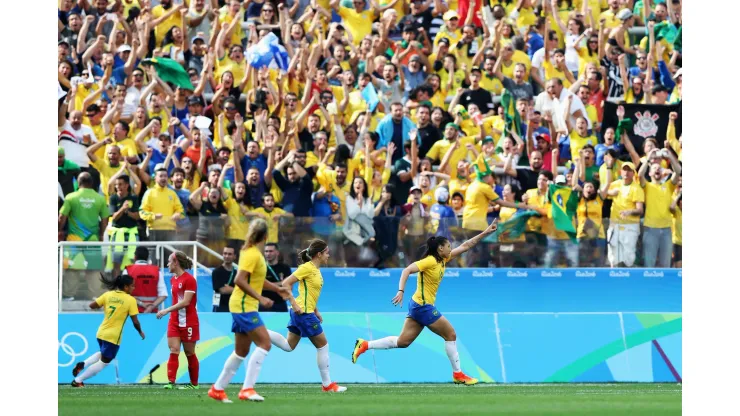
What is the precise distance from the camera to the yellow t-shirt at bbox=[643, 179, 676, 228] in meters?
19.9

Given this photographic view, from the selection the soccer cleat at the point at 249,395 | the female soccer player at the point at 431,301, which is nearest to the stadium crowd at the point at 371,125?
the female soccer player at the point at 431,301

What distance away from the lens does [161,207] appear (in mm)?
19578

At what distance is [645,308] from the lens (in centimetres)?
1997

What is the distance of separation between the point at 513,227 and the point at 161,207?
5.11m

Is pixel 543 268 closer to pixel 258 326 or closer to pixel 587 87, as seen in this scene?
pixel 587 87

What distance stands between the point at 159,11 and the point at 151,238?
6623mm

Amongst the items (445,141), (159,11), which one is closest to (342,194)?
(445,141)

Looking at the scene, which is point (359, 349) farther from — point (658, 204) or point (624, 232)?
point (658, 204)

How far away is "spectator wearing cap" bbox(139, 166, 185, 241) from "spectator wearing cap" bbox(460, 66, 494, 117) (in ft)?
18.2

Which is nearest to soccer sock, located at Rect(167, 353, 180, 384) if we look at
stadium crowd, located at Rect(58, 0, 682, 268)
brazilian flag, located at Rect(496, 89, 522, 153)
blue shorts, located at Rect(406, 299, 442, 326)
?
stadium crowd, located at Rect(58, 0, 682, 268)

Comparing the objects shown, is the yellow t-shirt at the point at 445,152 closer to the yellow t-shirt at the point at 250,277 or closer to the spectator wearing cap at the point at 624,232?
the spectator wearing cap at the point at 624,232

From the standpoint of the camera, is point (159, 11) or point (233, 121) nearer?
point (233, 121)

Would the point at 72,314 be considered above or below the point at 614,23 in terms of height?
below

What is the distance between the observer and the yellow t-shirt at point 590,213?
1981 cm
